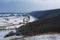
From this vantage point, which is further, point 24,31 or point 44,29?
point 24,31

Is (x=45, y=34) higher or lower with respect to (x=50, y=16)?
lower

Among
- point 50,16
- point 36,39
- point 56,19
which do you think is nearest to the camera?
point 36,39

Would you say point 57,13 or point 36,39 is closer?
point 36,39

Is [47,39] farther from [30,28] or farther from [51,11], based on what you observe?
[51,11]

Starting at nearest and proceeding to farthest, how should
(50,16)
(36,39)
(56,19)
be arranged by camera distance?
(36,39), (56,19), (50,16)

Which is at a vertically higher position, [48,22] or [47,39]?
[48,22]

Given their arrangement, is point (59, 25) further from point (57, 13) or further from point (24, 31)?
point (24, 31)

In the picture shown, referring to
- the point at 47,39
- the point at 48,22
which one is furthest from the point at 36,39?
the point at 48,22

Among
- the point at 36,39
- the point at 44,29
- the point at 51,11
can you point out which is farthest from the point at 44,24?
the point at 51,11
